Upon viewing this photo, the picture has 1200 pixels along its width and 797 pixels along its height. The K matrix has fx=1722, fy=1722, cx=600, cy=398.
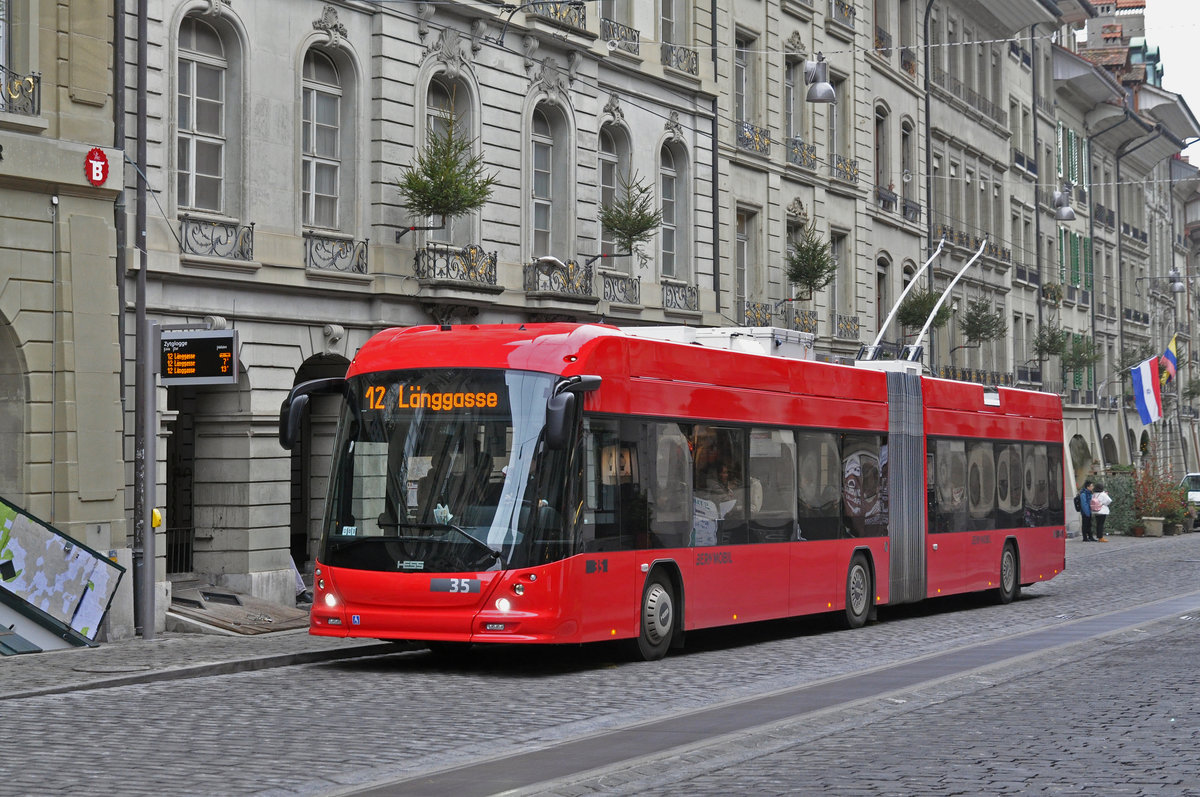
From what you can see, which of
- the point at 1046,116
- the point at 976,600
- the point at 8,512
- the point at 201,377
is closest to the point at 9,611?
the point at 8,512

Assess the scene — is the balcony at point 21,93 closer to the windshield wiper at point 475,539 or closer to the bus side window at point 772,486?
the windshield wiper at point 475,539

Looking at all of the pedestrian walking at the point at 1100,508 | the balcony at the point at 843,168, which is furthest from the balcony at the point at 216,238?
the pedestrian walking at the point at 1100,508

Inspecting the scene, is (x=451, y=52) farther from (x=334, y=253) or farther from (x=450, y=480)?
(x=450, y=480)

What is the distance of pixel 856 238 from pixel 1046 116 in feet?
71.2

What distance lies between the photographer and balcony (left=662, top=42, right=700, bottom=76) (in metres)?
31.4

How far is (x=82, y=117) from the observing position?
18.4m

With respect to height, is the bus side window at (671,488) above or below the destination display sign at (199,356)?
below

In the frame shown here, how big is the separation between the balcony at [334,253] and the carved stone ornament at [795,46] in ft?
53.8

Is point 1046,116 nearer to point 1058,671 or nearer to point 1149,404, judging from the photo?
point 1149,404

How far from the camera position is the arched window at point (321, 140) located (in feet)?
74.0

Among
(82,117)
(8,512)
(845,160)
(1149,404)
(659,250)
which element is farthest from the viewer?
(1149,404)

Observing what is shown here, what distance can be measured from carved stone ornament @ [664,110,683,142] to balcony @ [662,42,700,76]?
87cm

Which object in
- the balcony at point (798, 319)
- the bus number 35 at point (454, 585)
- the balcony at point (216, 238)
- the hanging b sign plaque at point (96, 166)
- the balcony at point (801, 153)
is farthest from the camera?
the balcony at point (801, 153)

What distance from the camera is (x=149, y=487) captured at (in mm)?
18406
